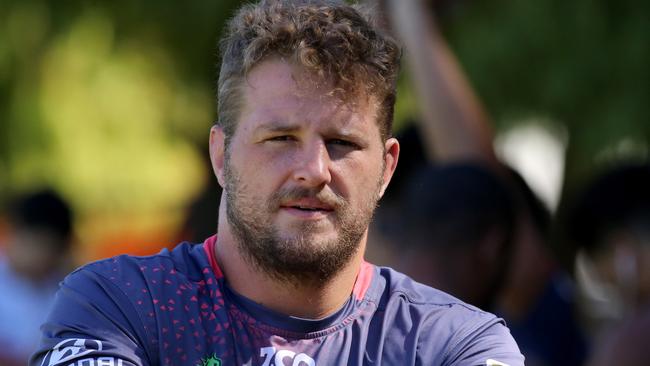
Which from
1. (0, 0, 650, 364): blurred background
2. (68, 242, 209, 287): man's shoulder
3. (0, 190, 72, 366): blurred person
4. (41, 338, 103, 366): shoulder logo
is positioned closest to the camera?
(41, 338, 103, 366): shoulder logo

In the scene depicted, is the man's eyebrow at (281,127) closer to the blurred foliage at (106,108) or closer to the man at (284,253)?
the man at (284,253)

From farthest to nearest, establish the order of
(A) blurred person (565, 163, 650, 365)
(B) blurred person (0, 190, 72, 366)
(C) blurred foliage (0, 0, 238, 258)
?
(C) blurred foliage (0, 0, 238, 258) → (B) blurred person (0, 190, 72, 366) → (A) blurred person (565, 163, 650, 365)

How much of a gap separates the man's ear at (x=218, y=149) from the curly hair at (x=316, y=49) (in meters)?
0.03

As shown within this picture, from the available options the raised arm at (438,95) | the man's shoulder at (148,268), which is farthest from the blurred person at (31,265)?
the man's shoulder at (148,268)

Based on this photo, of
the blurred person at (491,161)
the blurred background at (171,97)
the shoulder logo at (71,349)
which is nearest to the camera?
the shoulder logo at (71,349)

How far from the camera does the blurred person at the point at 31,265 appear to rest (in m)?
7.75

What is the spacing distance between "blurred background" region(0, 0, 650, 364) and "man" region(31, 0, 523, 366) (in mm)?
6226

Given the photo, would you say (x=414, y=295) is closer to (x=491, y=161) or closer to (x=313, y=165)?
(x=313, y=165)

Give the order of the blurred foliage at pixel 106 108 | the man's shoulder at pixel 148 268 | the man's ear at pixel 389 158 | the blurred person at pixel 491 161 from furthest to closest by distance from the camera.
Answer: the blurred foliage at pixel 106 108, the blurred person at pixel 491 161, the man's ear at pixel 389 158, the man's shoulder at pixel 148 268

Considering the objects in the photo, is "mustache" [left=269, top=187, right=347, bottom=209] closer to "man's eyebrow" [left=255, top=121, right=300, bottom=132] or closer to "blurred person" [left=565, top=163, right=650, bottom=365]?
"man's eyebrow" [left=255, top=121, right=300, bottom=132]

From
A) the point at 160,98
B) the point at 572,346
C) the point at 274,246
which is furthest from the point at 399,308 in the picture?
the point at 160,98

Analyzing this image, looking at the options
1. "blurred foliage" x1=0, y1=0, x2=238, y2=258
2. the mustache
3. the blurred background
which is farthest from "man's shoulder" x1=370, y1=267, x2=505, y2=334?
"blurred foliage" x1=0, y1=0, x2=238, y2=258

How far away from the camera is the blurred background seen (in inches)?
381

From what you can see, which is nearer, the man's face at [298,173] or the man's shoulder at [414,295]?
the man's face at [298,173]
